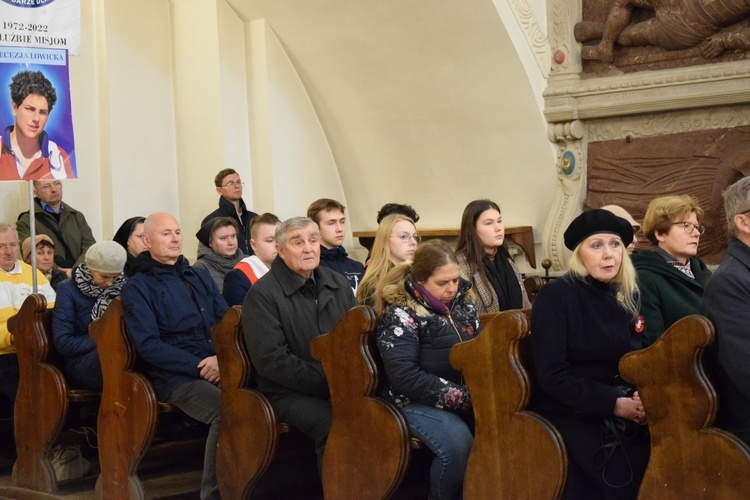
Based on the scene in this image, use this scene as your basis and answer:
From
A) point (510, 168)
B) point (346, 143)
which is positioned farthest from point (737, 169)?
point (346, 143)

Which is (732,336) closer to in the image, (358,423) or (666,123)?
(358,423)

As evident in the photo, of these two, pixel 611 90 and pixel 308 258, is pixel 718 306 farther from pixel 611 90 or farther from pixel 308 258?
pixel 611 90

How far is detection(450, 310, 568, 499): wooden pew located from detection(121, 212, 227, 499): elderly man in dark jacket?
1237 millimetres

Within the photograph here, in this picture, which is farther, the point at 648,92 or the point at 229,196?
the point at 229,196

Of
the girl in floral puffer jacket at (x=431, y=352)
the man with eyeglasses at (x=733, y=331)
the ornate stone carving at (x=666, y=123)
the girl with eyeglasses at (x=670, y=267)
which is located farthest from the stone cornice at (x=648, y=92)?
the man with eyeglasses at (x=733, y=331)

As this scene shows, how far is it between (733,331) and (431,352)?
112 cm

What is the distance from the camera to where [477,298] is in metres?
4.81

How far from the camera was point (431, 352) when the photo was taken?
377 cm

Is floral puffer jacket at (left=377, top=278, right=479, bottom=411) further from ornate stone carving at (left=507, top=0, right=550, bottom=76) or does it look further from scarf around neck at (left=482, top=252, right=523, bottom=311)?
ornate stone carving at (left=507, top=0, right=550, bottom=76)

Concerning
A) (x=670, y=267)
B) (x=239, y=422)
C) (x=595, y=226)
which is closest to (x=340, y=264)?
(x=239, y=422)

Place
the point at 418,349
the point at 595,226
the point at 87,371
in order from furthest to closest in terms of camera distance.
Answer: the point at 87,371, the point at 418,349, the point at 595,226

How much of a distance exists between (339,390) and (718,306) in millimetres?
1387

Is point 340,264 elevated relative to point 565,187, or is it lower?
lower

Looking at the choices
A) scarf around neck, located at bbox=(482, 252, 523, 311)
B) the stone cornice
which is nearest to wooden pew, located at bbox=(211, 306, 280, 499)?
scarf around neck, located at bbox=(482, 252, 523, 311)
